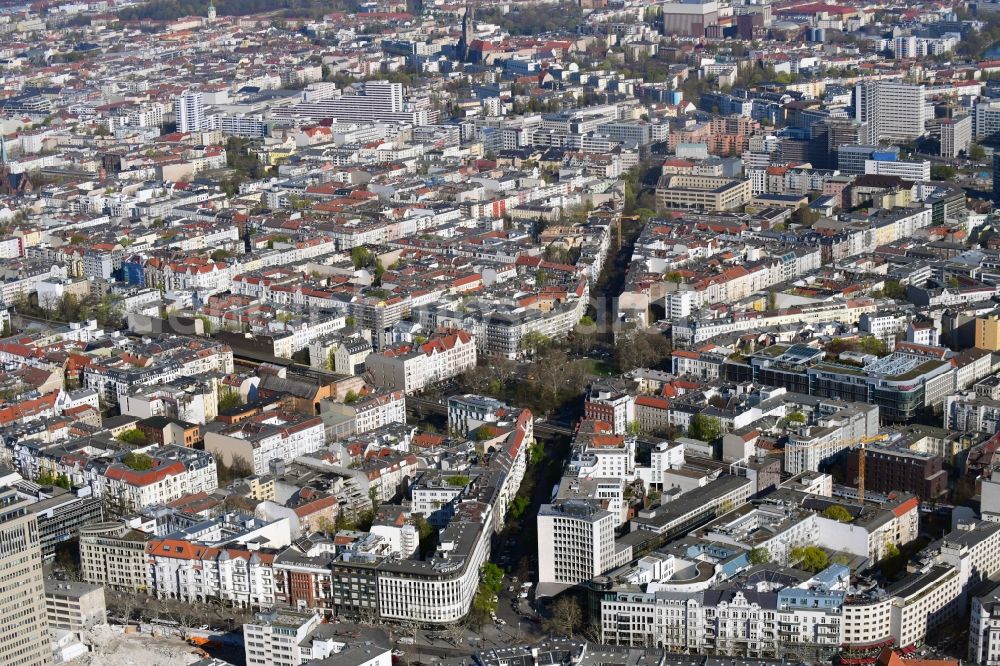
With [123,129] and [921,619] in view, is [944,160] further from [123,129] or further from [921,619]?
[921,619]

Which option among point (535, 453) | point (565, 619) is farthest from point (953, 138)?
point (565, 619)

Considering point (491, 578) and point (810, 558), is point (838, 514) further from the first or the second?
point (491, 578)

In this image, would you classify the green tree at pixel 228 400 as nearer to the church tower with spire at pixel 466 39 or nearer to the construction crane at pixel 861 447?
the construction crane at pixel 861 447

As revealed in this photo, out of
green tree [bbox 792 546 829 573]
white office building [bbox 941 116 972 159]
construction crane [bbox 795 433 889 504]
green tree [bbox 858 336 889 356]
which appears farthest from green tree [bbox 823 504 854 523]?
white office building [bbox 941 116 972 159]

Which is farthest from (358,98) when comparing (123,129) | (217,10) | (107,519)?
(107,519)

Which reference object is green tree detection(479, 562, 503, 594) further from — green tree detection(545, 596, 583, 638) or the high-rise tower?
the high-rise tower

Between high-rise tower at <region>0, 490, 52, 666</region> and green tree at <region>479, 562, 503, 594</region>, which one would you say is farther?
green tree at <region>479, 562, 503, 594</region>

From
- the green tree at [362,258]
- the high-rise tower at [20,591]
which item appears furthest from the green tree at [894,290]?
A: the high-rise tower at [20,591]
